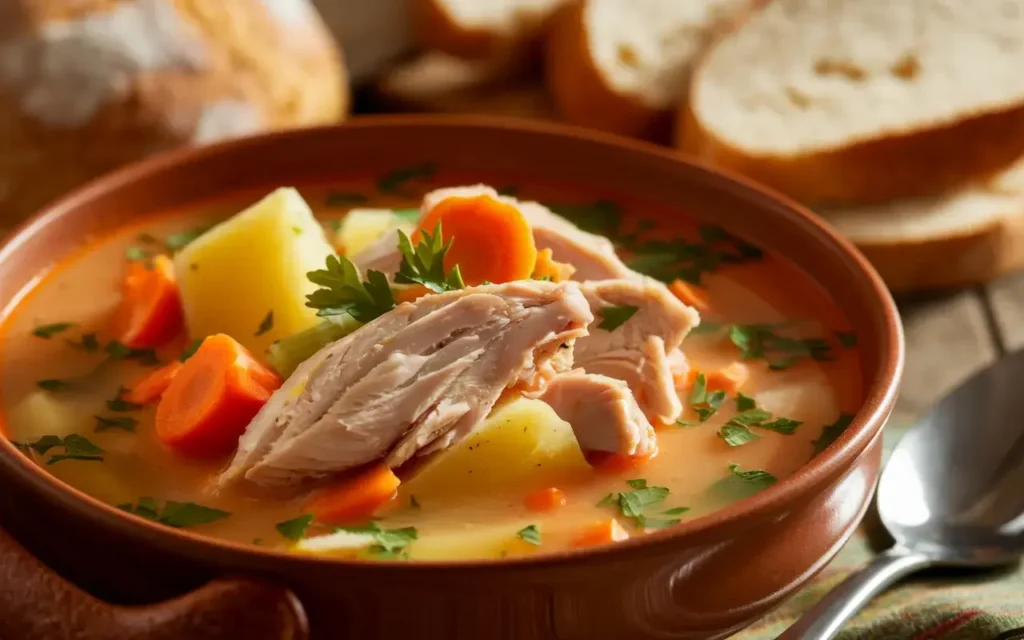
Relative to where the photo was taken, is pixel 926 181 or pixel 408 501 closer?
pixel 408 501

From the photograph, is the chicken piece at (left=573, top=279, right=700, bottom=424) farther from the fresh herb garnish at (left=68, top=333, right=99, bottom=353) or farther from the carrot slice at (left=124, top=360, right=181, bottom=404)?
the fresh herb garnish at (left=68, top=333, right=99, bottom=353)

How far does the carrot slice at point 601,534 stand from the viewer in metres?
1.72

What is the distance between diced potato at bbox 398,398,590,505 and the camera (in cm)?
182

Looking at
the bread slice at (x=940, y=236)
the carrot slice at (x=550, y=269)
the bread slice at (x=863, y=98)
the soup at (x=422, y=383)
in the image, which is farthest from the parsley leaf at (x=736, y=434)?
the bread slice at (x=863, y=98)

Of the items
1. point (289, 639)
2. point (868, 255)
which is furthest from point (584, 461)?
point (868, 255)

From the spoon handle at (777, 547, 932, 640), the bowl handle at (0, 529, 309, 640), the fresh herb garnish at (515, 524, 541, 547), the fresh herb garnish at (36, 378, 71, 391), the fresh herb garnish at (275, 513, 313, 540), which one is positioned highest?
the bowl handle at (0, 529, 309, 640)

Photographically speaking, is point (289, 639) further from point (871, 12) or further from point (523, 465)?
point (871, 12)

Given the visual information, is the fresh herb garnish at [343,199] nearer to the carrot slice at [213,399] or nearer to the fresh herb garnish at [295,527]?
the carrot slice at [213,399]

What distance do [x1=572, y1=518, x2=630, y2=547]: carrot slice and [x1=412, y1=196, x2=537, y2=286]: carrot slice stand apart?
0.52 meters

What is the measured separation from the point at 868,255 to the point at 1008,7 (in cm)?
131

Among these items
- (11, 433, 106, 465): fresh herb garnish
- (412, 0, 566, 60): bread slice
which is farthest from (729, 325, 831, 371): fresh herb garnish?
(412, 0, 566, 60): bread slice

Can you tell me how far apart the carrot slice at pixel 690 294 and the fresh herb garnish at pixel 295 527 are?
0.99m

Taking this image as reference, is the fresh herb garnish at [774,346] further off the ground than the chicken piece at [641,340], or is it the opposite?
the chicken piece at [641,340]

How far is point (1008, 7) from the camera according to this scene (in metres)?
3.98
